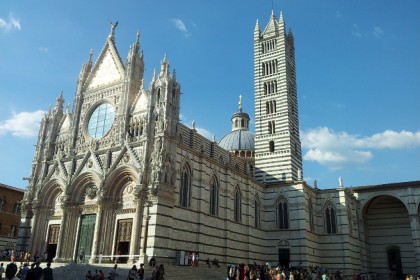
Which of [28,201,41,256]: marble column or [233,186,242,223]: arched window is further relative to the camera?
[233,186,242,223]: arched window

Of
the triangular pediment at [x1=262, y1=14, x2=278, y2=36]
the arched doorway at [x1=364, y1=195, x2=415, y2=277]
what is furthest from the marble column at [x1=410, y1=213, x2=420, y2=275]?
the triangular pediment at [x1=262, y1=14, x2=278, y2=36]

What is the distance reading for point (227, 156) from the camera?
35719 millimetres

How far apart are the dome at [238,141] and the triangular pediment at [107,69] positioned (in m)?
19.4

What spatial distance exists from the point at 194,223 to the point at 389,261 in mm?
25531

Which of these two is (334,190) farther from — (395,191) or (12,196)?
(12,196)

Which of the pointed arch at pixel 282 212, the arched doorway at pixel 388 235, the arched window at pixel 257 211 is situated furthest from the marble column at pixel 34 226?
the arched doorway at pixel 388 235

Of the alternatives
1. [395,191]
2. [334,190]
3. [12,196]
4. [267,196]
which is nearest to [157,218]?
[267,196]

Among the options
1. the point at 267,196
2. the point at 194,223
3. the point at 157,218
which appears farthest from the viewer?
the point at 267,196

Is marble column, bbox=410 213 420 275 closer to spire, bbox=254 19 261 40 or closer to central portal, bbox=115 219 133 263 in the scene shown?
spire, bbox=254 19 261 40

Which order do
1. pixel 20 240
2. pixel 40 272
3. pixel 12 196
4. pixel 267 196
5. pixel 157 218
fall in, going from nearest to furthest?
pixel 40 272
pixel 157 218
pixel 20 240
pixel 267 196
pixel 12 196

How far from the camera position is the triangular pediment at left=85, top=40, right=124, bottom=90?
32156mm

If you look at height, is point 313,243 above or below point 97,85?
below

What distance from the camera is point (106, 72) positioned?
33094mm

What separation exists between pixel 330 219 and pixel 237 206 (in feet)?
34.4
